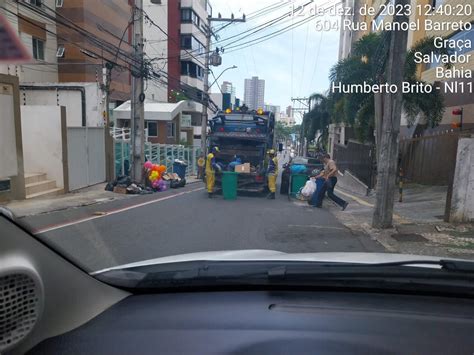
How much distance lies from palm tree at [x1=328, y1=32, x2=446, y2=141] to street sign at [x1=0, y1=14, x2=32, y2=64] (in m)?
18.0

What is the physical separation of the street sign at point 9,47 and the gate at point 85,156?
14.9 meters

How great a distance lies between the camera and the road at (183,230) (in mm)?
6930

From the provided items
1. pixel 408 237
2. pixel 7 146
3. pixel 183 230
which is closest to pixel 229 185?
pixel 183 230

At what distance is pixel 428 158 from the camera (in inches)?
723

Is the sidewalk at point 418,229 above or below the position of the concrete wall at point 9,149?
below

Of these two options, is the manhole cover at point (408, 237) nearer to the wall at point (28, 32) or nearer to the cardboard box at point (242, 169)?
the wall at point (28, 32)

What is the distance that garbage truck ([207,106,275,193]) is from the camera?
16.2 meters

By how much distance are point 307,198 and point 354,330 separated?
12977 mm

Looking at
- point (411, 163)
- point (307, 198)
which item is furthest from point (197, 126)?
point (307, 198)

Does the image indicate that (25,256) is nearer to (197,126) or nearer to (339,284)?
(339,284)

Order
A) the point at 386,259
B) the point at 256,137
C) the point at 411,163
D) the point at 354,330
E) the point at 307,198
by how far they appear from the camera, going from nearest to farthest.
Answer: the point at 354,330
the point at 386,259
the point at 307,198
the point at 256,137
the point at 411,163

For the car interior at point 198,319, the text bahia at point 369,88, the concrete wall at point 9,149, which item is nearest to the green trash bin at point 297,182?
the text bahia at point 369,88

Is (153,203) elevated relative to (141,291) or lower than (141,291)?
lower

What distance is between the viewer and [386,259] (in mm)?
2598
